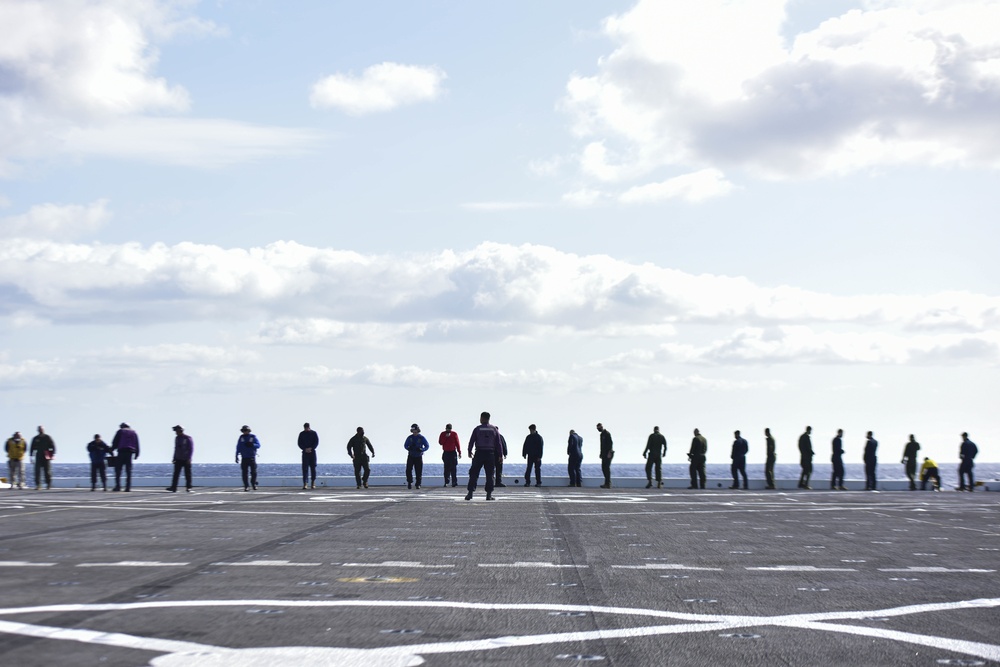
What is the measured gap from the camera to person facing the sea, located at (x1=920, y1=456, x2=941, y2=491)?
115 feet

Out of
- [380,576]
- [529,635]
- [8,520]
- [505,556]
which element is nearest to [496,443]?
[8,520]

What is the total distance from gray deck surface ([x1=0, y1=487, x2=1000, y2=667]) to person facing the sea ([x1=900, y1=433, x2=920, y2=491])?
18.1 metres

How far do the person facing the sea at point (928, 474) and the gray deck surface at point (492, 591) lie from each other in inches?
724

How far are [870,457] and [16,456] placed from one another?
82.0 feet

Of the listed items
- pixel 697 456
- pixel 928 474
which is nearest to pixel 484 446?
A: pixel 697 456

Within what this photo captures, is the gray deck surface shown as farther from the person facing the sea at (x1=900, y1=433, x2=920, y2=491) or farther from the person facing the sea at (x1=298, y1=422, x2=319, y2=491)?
the person facing the sea at (x1=900, y1=433, x2=920, y2=491)

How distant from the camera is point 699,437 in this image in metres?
32.4

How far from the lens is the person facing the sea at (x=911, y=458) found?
114 feet

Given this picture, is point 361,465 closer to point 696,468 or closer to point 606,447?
point 606,447

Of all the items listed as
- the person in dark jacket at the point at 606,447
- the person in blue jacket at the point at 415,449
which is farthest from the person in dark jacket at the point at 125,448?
the person in dark jacket at the point at 606,447

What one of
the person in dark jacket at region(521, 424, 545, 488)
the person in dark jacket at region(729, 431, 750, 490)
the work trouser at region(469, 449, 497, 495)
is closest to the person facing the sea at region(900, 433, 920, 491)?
the person in dark jacket at region(729, 431, 750, 490)

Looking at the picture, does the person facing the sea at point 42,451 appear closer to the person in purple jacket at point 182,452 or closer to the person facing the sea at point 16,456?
the person facing the sea at point 16,456

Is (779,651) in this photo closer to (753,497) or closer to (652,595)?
(652,595)

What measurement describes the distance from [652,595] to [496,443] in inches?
544
